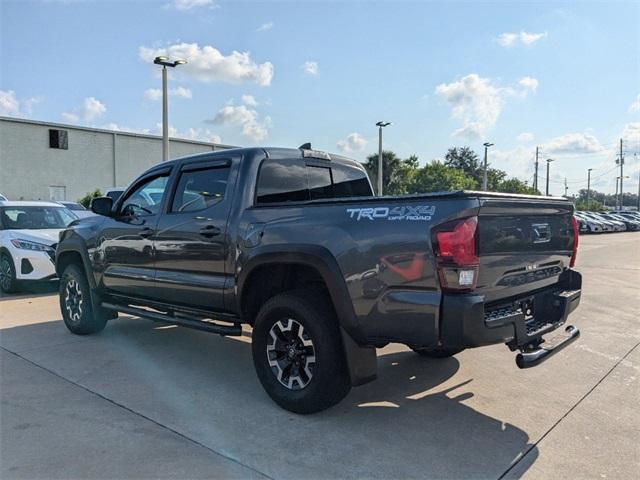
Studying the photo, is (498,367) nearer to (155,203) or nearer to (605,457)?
(605,457)

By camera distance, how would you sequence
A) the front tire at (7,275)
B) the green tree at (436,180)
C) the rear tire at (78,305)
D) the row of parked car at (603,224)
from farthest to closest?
1. the green tree at (436,180)
2. the row of parked car at (603,224)
3. the front tire at (7,275)
4. the rear tire at (78,305)

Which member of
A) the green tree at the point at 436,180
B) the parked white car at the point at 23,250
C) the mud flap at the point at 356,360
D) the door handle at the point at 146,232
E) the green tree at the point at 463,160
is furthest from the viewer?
the green tree at the point at 463,160

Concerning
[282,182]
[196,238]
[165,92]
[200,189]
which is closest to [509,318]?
[282,182]

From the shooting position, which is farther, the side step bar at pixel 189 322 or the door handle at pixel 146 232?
the door handle at pixel 146 232

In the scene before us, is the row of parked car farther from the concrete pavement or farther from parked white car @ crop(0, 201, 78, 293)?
the concrete pavement

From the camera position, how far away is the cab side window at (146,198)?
207 inches

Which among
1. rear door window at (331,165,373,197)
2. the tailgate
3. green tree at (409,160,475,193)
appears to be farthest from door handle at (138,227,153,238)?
green tree at (409,160,475,193)

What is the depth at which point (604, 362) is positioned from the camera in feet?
17.4

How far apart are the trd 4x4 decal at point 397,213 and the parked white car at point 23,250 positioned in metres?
6.89

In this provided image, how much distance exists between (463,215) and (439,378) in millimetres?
2166

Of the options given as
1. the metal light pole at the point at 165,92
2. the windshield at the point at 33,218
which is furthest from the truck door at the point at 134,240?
the metal light pole at the point at 165,92

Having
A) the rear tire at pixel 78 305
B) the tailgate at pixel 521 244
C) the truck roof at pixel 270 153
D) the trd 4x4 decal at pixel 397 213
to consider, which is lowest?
the rear tire at pixel 78 305

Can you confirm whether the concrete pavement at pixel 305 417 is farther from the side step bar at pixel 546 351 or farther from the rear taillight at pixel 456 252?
the rear taillight at pixel 456 252

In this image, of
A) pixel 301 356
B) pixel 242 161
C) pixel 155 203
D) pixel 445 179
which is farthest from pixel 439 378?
pixel 445 179
